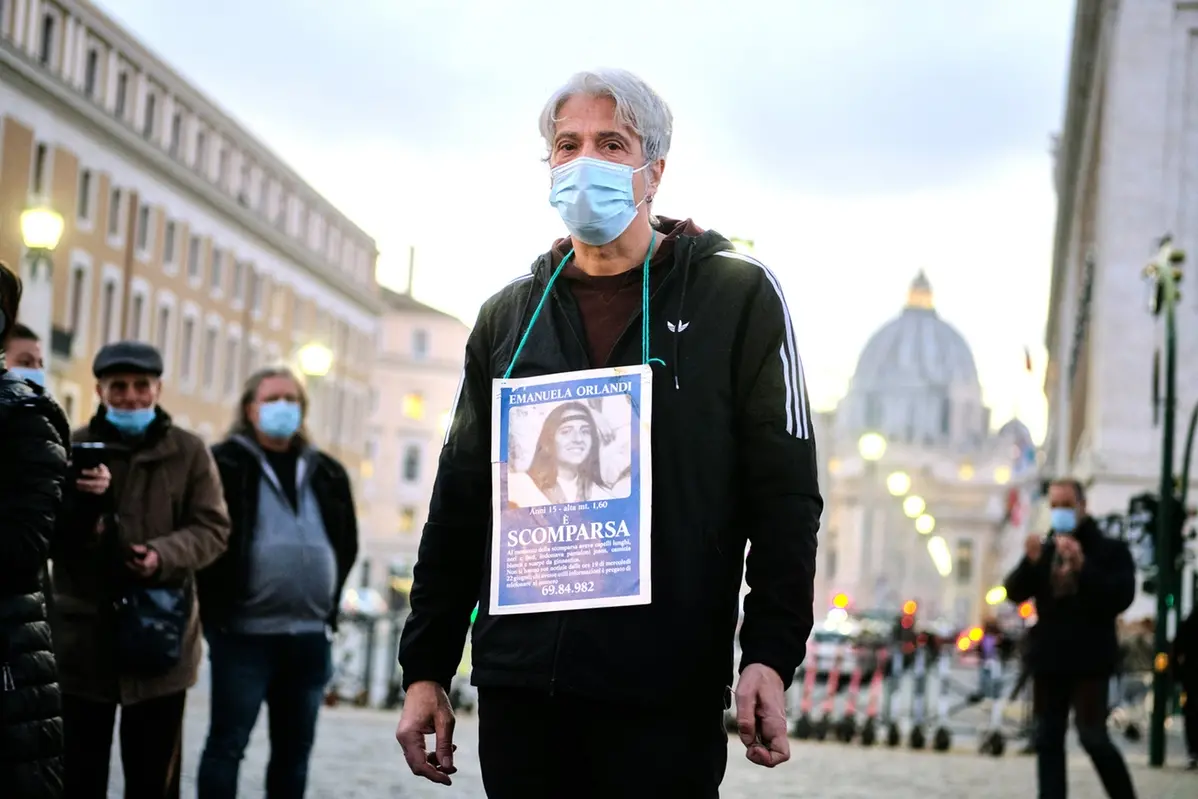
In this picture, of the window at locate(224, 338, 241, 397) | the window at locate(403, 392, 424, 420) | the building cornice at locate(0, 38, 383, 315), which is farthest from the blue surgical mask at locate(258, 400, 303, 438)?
the window at locate(403, 392, 424, 420)

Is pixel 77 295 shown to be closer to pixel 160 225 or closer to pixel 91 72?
pixel 91 72

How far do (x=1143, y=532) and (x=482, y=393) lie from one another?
20828mm

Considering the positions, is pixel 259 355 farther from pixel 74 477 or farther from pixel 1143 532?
pixel 74 477

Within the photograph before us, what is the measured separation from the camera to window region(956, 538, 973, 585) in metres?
189

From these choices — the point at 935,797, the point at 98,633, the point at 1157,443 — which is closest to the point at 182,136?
the point at 1157,443

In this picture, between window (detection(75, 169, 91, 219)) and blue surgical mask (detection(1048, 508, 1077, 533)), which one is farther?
window (detection(75, 169, 91, 219))

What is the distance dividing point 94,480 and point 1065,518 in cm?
549

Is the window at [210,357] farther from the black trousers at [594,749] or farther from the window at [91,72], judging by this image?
the black trousers at [594,749]

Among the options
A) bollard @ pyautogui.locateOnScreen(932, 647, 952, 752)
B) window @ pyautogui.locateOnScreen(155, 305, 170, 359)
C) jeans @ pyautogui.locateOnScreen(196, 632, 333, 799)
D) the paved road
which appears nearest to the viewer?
jeans @ pyautogui.locateOnScreen(196, 632, 333, 799)

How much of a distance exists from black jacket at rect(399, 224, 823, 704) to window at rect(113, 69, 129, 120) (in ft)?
173

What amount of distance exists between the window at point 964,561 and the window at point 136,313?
136 meters

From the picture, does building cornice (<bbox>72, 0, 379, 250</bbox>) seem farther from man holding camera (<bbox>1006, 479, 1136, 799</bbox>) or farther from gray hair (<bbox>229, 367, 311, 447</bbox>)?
gray hair (<bbox>229, 367, 311, 447</bbox>)

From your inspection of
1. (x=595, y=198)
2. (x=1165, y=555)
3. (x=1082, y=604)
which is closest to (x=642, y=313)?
(x=595, y=198)

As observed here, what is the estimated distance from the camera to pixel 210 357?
67.1 meters
